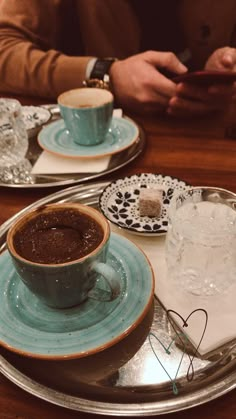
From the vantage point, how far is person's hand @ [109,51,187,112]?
1.26 meters

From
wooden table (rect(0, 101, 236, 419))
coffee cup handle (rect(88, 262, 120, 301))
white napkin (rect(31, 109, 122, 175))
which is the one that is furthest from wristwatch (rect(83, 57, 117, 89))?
coffee cup handle (rect(88, 262, 120, 301))

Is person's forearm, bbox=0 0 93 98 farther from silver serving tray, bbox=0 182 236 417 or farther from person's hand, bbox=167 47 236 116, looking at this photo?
silver serving tray, bbox=0 182 236 417

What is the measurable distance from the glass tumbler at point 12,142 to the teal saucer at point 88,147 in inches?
2.3

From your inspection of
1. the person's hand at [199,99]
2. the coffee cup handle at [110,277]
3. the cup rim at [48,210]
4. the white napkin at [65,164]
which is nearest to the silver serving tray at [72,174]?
the white napkin at [65,164]

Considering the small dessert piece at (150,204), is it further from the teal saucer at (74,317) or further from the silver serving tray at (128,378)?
the silver serving tray at (128,378)

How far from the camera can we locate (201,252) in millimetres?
628

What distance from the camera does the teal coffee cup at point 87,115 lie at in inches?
40.1

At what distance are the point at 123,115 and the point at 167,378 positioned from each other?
876 mm

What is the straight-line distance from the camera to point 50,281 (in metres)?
0.55

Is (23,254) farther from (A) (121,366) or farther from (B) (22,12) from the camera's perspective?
(B) (22,12)

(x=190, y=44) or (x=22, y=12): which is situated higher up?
(x=22, y=12)

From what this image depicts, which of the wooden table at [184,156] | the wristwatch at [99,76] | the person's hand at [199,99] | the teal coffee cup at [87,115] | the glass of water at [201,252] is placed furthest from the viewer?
the wristwatch at [99,76]

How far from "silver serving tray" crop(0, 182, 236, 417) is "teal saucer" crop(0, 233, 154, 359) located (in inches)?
1.2

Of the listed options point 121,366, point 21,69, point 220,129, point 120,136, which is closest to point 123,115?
point 120,136
